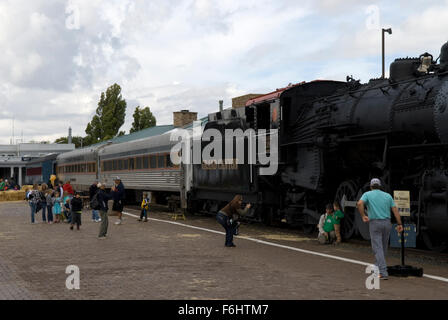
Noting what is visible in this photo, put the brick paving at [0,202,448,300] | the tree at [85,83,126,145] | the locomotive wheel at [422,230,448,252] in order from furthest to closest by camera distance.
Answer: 1. the tree at [85,83,126,145]
2. the locomotive wheel at [422,230,448,252]
3. the brick paving at [0,202,448,300]

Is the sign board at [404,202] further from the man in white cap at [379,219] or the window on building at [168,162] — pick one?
the window on building at [168,162]

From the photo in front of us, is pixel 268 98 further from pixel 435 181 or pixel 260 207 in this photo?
pixel 435 181

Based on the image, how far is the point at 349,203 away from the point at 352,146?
4.30 feet

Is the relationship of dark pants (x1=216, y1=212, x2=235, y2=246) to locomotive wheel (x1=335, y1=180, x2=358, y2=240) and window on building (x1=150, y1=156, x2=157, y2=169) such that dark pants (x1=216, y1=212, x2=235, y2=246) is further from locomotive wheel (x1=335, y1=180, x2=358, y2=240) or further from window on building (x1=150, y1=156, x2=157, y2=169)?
window on building (x1=150, y1=156, x2=157, y2=169)

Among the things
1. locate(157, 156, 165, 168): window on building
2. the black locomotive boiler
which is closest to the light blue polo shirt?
the black locomotive boiler

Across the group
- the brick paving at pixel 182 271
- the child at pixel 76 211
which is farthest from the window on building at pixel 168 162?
the brick paving at pixel 182 271

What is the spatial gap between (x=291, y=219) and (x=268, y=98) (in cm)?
349

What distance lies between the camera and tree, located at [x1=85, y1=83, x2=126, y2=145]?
70438mm

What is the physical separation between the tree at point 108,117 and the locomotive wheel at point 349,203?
57950 millimetres

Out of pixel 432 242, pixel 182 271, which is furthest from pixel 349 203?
pixel 182 271

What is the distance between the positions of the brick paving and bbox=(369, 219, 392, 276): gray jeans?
32 centimetres

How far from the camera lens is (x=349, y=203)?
13602 millimetres

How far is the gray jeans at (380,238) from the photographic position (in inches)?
370

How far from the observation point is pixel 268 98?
55.1ft
